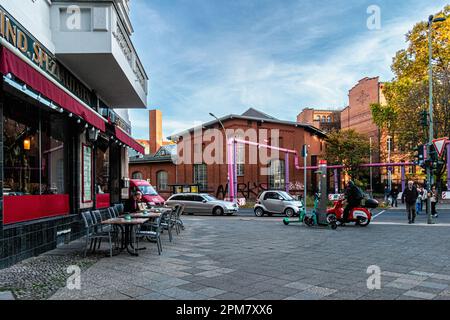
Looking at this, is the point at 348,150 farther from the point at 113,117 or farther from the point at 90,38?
the point at 90,38

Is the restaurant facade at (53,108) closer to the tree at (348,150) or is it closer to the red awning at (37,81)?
the red awning at (37,81)

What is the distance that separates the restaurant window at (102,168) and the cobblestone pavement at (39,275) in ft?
20.2

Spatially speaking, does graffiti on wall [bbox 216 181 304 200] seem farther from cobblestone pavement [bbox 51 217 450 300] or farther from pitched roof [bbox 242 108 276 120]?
cobblestone pavement [bbox 51 217 450 300]

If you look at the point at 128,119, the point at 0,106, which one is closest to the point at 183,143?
the point at 128,119

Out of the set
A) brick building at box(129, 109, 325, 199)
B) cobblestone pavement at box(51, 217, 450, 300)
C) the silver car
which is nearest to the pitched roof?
brick building at box(129, 109, 325, 199)

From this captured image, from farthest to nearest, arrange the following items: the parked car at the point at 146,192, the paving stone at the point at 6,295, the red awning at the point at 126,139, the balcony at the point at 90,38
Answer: the parked car at the point at 146,192 → the red awning at the point at 126,139 → the balcony at the point at 90,38 → the paving stone at the point at 6,295

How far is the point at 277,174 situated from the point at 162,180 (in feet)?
45.4

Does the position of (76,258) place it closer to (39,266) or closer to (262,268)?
(39,266)

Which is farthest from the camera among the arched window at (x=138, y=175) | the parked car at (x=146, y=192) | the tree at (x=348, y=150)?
the arched window at (x=138, y=175)

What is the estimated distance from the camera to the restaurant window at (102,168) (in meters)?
15.4

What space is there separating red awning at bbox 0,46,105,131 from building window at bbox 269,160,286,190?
3179 centimetres

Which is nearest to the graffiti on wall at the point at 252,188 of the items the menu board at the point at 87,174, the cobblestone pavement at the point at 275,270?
the menu board at the point at 87,174

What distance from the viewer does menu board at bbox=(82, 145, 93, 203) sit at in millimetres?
13211

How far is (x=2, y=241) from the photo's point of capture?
7535 mm
